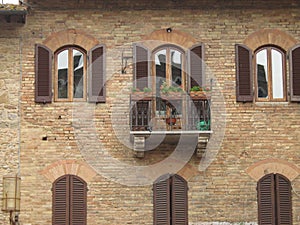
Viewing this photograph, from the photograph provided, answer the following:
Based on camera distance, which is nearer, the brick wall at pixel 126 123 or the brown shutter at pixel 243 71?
the brick wall at pixel 126 123

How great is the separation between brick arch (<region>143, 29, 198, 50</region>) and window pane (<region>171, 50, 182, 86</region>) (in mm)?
235

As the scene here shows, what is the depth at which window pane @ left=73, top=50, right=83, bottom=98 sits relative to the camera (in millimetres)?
16406

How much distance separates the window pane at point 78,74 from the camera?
1641cm

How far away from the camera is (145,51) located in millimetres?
16391

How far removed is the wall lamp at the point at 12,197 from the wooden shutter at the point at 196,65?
4561 millimetres

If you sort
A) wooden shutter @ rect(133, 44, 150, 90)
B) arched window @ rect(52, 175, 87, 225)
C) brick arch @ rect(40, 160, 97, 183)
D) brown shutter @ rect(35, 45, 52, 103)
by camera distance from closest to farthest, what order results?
1. arched window @ rect(52, 175, 87, 225)
2. brick arch @ rect(40, 160, 97, 183)
3. brown shutter @ rect(35, 45, 52, 103)
4. wooden shutter @ rect(133, 44, 150, 90)

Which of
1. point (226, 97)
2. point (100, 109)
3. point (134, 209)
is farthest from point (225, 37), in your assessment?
point (134, 209)

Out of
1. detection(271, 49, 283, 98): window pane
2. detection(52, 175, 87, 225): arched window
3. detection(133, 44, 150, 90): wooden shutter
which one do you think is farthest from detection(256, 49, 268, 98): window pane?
detection(52, 175, 87, 225): arched window

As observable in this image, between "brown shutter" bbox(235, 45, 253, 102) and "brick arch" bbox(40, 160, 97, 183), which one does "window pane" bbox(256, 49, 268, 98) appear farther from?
"brick arch" bbox(40, 160, 97, 183)

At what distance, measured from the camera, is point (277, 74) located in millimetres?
16516

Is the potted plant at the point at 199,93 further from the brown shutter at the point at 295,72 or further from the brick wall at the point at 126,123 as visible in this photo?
the brown shutter at the point at 295,72

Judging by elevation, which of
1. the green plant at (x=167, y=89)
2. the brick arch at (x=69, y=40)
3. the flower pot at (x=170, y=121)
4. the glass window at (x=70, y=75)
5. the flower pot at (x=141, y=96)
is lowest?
the flower pot at (x=170, y=121)

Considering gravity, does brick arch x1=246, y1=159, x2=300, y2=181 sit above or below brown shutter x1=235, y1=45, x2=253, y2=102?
below

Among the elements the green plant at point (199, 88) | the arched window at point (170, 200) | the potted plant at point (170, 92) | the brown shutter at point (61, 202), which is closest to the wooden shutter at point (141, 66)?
the potted plant at point (170, 92)
